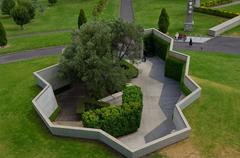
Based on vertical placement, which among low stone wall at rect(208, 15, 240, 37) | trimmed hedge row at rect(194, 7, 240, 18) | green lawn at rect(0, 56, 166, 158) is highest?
trimmed hedge row at rect(194, 7, 240, 18)

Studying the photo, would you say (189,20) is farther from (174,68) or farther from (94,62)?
(94,62)

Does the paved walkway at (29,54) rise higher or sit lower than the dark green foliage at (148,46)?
lower

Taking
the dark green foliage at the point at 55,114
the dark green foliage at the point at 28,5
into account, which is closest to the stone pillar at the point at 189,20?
the dark green foliage at the point at 55,114

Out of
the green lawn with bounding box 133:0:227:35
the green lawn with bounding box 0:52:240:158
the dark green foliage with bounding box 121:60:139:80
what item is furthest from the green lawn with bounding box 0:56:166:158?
the green lawn with bounding box 133:0:227:35

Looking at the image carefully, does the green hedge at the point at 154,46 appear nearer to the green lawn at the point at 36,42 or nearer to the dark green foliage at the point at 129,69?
the dark green foliage at the point at 129,69

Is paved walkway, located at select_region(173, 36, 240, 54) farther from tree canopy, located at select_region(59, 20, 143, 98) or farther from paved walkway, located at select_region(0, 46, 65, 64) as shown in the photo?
paved walkway, located at select_region(0, 46, 65, 64)

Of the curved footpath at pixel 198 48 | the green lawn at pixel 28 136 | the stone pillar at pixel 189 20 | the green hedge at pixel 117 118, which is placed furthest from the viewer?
the stone pillar at pixel 189 20

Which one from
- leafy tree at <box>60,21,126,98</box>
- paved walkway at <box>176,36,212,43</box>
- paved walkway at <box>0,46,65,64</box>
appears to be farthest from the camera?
paved walkway at <box>176,36,212,43</box>

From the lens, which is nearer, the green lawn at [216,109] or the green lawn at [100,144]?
the green lawn at [100,144]

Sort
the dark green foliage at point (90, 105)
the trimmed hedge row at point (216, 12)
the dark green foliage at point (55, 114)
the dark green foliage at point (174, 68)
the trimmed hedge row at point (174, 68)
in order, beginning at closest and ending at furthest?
the dark green foliage at point (55, 114)
the dark green foliage at point (90, 105)
the trimmed hedge row at point (174, 68)
the dark green foliage at point (174, 68)
the trimmed hedge row at point (216, 12)
